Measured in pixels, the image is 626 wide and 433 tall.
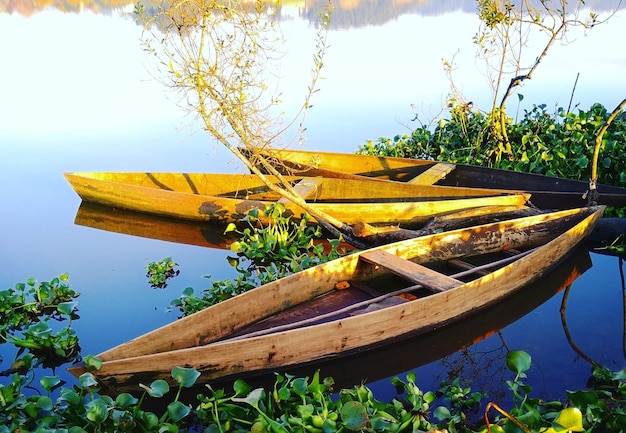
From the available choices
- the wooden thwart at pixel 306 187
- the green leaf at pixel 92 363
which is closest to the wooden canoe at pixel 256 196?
the wooden thwart at pixel 306 187

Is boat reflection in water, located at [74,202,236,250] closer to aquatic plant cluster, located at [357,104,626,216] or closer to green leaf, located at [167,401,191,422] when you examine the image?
aquatic plant cluster, located at [357,104,626,216]

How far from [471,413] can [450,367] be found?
52cm

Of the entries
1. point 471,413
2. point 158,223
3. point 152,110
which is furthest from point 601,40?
point 471,413

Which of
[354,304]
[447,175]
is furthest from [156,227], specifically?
[447,175]

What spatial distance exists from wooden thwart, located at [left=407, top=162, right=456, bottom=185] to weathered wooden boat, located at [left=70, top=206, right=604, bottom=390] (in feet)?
3.90

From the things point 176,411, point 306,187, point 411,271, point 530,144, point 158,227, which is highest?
point 530,144

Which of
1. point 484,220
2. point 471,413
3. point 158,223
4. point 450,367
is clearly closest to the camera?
point 471,413

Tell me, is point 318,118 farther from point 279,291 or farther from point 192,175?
point 279,291

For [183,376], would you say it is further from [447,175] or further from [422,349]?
[447,175]

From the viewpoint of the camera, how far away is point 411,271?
369cm

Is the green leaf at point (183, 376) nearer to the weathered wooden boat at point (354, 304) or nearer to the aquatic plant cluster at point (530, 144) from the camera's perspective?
the weathered wooden boat at point (354, 304)

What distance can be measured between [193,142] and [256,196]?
3.20 meters

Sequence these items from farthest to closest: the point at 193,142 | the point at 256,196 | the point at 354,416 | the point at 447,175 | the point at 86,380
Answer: the point at 193,142, the point at 447,175, the point at 256,196, the point at 86,380, the point at 354,416

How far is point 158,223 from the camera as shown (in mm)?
5438
